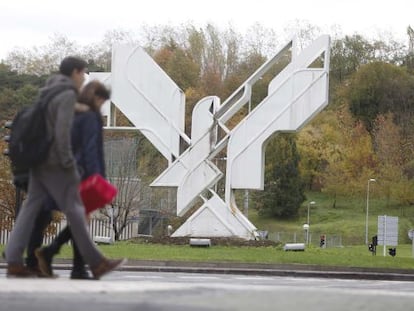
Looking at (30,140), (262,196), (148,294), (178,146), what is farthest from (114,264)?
(262,196)

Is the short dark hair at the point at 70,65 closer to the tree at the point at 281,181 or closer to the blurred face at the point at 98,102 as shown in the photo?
the blurred face at the point at 98,102

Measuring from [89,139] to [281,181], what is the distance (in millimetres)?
84413

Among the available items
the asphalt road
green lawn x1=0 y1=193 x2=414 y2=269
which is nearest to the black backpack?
the asphalt road

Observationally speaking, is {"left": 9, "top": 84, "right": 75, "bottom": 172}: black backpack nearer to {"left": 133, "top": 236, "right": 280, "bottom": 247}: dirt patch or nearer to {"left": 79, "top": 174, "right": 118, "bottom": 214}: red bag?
{"left": 79, "top": 174, "right": 118, "bottom": 214}: red bag

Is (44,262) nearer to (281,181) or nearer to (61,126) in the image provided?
(61,126)

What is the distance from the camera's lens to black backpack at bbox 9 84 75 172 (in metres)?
9.19

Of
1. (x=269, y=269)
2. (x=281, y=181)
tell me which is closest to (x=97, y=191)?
(x=269, y=269)

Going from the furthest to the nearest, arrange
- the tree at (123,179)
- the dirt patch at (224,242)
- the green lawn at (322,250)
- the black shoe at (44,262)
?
the tree at (123,179) → the dirt patch at (224,242) → the green lawn at (322,250) → the black shoe at (44,262)

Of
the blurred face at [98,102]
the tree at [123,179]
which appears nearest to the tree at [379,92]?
the tree at [123,179]

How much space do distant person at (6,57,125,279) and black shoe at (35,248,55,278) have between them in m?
0.12

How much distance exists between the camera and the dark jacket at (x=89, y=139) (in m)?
9.51

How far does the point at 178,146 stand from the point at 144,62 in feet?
10.2

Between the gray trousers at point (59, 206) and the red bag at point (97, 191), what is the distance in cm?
23

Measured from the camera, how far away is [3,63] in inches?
4865
